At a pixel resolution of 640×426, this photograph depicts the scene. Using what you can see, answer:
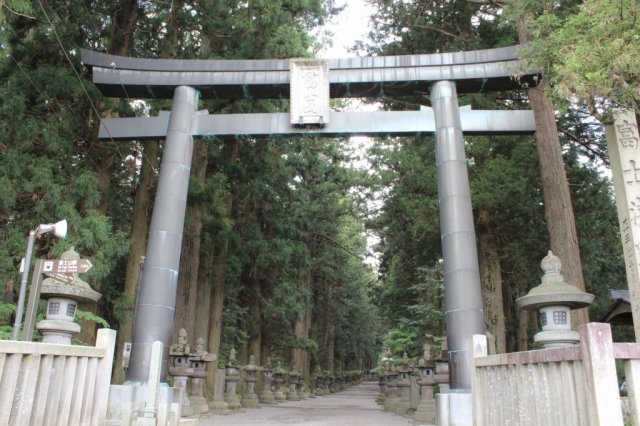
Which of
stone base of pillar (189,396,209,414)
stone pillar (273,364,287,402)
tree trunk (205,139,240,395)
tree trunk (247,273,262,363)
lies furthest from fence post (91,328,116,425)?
stone pillar (273,364,287,402)

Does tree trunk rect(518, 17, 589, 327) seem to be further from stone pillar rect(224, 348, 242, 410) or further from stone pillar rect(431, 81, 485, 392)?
stone pillar rect(224, 348, 242, 410)

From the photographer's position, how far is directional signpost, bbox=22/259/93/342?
584 cm

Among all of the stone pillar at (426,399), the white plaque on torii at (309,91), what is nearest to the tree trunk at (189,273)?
the white plaque on torii at (309,91)

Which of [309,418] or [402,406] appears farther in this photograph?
[402,406]

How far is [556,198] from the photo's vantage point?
28.2 feet

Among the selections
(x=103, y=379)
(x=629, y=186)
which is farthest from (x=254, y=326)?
(x=629, y=186)

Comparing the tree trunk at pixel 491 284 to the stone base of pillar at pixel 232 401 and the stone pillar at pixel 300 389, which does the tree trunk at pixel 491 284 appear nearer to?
the stone base of pillar at pixel 232 401

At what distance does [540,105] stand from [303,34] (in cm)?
658

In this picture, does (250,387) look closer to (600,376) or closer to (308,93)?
(308,93)

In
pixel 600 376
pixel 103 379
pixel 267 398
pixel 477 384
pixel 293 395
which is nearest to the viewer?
pixel 600 376

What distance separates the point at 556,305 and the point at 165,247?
19.1ft

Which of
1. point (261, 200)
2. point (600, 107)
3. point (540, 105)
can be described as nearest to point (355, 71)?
point (540, 105)

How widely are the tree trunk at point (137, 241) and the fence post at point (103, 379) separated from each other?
18.3 feet

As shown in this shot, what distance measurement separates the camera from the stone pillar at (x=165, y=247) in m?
7.88
